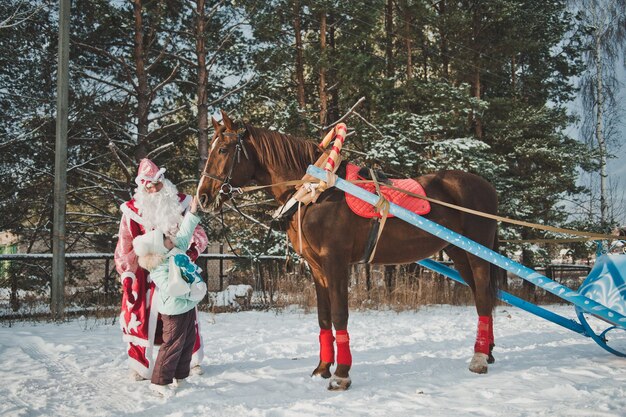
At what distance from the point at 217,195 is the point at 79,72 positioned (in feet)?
30.3

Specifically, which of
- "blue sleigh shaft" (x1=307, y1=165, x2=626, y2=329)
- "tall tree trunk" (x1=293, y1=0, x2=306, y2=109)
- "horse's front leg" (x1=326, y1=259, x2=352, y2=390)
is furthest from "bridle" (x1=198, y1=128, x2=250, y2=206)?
"tall tree trunk" (x1=293, y1=0, x2=306, y2=109)

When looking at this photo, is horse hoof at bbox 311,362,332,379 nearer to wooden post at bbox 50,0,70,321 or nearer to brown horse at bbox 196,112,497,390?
brown horse at bbox 196,112,497,390

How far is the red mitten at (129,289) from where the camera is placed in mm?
4008

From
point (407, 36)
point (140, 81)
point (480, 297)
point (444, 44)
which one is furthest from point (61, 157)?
point (444, 44)

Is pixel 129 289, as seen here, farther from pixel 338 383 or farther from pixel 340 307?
pixel 338 383

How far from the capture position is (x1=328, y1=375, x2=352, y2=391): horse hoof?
3730 mm

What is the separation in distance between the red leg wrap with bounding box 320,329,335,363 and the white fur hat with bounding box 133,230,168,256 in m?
1.61

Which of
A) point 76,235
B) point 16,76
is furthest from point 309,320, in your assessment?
point 16,76

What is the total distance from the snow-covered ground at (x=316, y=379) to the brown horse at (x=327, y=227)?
39 centimetres

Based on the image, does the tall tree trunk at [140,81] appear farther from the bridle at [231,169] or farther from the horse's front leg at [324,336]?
the horse's front leg at [324,336]

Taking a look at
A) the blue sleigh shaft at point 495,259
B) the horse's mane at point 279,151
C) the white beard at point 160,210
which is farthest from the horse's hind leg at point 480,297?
the white beard at point 160,210

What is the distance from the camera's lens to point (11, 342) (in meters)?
5.48

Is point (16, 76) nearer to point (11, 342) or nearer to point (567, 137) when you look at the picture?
point (11, 342)

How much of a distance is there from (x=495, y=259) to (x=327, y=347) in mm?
1634
